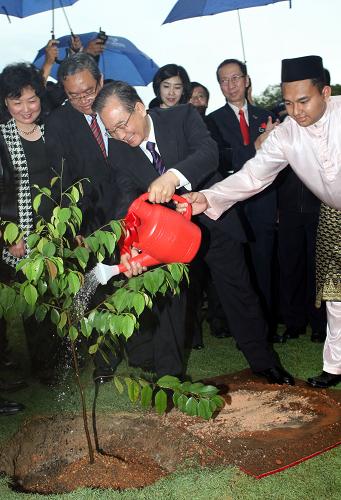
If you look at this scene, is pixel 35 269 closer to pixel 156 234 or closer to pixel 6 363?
pixel 156 234

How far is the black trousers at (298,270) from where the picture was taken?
4492mm

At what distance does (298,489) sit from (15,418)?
1.58 metres

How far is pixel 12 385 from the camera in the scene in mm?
3797

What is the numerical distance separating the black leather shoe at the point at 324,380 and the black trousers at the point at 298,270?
96cm

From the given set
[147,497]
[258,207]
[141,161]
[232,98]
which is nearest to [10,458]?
[147,497]

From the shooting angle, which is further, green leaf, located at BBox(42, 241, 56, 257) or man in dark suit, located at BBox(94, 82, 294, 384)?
man in dark suit, located at BBox(94, 82, 294, 384)

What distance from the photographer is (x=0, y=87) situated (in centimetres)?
357

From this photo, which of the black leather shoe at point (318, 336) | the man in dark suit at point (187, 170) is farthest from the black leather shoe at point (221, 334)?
the man in dark suit at point (187, 170)

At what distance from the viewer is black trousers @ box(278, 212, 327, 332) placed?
14.7 ft

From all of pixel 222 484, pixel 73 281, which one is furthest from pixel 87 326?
pixel 222 484

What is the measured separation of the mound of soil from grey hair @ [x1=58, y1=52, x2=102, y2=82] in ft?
6.51

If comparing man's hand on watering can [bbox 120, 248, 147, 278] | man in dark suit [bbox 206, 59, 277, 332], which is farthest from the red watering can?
man in dark suit [bbox 206, 59, 277, 332]

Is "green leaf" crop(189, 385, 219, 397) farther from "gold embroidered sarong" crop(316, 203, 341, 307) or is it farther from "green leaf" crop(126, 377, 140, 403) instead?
"gold embroidered sarong" crop(316, 203, 341, 307)

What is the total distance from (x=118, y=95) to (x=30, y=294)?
1237mm
